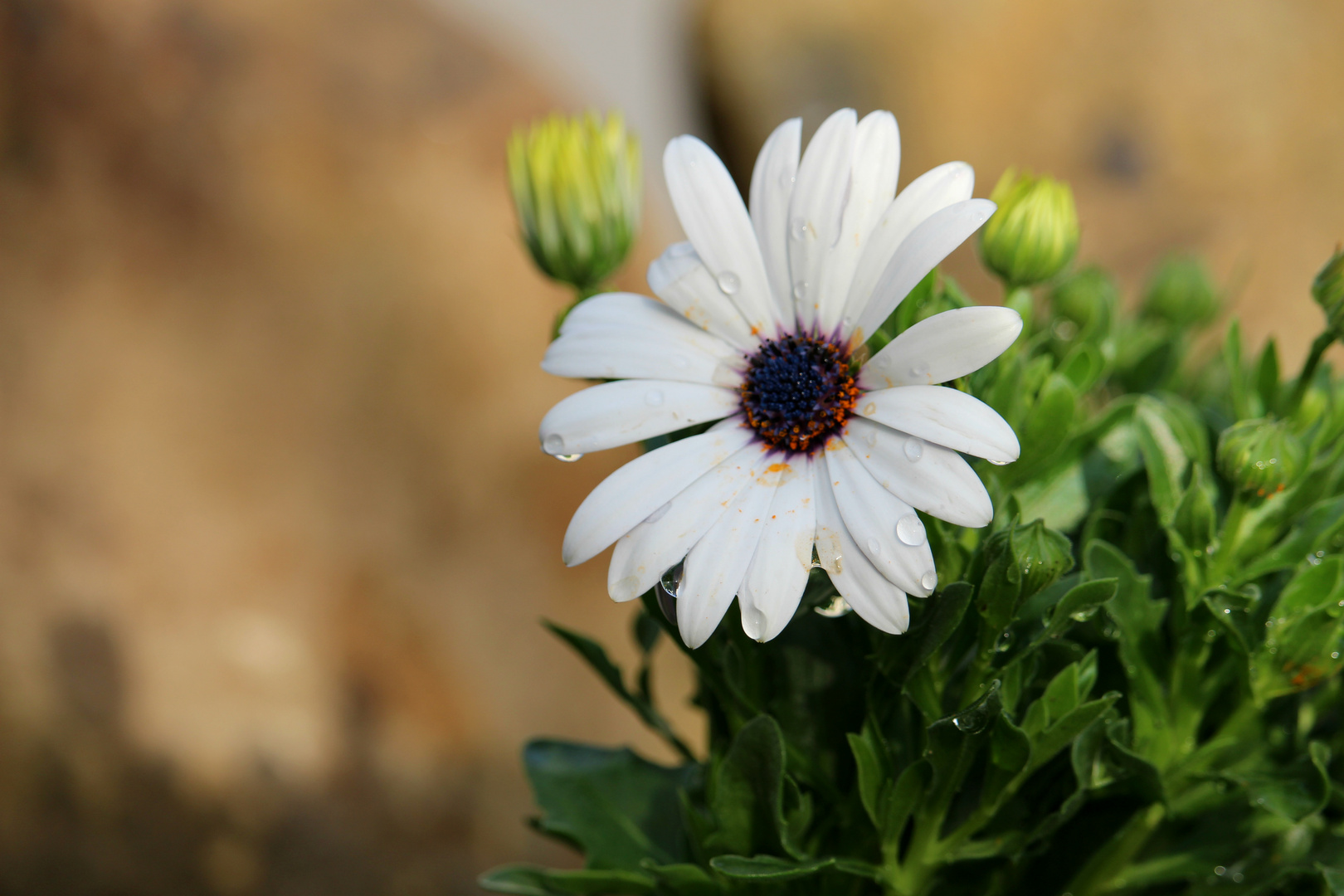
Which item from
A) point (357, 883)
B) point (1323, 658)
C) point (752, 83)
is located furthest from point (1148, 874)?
point (752, 83)

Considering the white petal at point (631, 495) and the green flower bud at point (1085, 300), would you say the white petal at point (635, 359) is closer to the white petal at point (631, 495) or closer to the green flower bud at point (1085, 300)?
the white petal at point (631, 495)

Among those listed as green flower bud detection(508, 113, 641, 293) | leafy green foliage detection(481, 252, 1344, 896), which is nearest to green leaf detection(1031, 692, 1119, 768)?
leafy green foliage detection(481, 252, 1344, 896)

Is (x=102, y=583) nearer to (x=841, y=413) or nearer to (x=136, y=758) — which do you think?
(x=136, y=758)

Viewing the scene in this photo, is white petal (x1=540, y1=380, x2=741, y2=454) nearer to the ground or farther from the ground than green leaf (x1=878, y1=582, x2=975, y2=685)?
farther from the ground

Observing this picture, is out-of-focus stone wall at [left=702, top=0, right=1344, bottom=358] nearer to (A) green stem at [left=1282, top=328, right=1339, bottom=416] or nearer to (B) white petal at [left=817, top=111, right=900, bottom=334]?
(A) green stem at [left=1282, top=328, right=1339, bottom=416]

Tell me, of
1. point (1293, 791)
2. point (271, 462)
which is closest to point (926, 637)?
point (1293, 791)

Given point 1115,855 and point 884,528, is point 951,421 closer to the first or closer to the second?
point 884,528

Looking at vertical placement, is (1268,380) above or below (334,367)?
below
